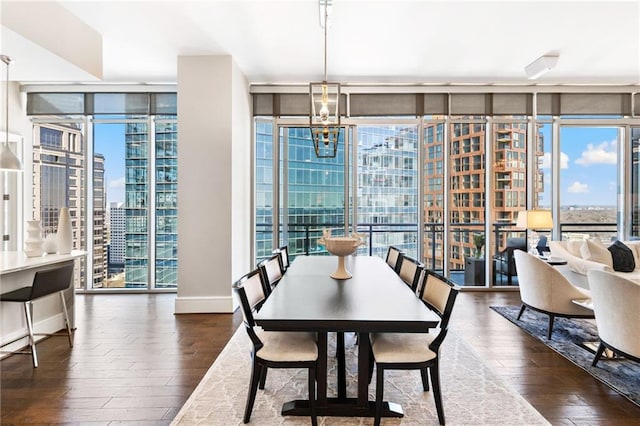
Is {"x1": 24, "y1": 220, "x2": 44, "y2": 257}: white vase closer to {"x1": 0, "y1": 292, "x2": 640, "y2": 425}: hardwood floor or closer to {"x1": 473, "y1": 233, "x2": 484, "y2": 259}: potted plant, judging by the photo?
{"x1": 0, "y1": 292, "x2": 640, "y2": 425}: hardwood floor

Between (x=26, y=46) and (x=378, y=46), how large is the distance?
10.7ft

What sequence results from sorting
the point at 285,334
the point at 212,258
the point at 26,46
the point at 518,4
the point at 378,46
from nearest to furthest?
the point at 285,334 → the point at 26,46 → the point at 518,4 → the point at 378,46 → the point at 212,258

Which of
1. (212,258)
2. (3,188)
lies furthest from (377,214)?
(3,188)

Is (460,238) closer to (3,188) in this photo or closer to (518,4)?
(518,4)

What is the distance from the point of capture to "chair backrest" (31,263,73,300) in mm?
2865

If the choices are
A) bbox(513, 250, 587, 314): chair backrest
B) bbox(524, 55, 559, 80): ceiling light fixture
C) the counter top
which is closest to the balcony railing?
bbox(513, 250, 587, 314): chair backrest

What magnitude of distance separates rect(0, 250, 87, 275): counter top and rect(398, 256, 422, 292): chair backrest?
3.17 meters

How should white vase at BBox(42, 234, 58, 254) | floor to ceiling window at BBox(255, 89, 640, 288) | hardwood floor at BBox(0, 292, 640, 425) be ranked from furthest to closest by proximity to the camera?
floor to ceiling window at BBox(255, 89, 640, 288)
white vase at BBox(42, 234, 58, 254)
hardwood floor at BBox(0, 292, 640, 425)

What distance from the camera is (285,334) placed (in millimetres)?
2229

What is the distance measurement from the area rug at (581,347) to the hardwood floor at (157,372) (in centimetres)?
10

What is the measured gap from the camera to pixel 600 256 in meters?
4.24

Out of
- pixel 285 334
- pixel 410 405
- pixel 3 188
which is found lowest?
pixel 410 405

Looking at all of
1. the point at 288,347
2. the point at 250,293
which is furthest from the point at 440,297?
the point at 250,293

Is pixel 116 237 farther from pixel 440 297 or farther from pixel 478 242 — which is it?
pixel 478 242
